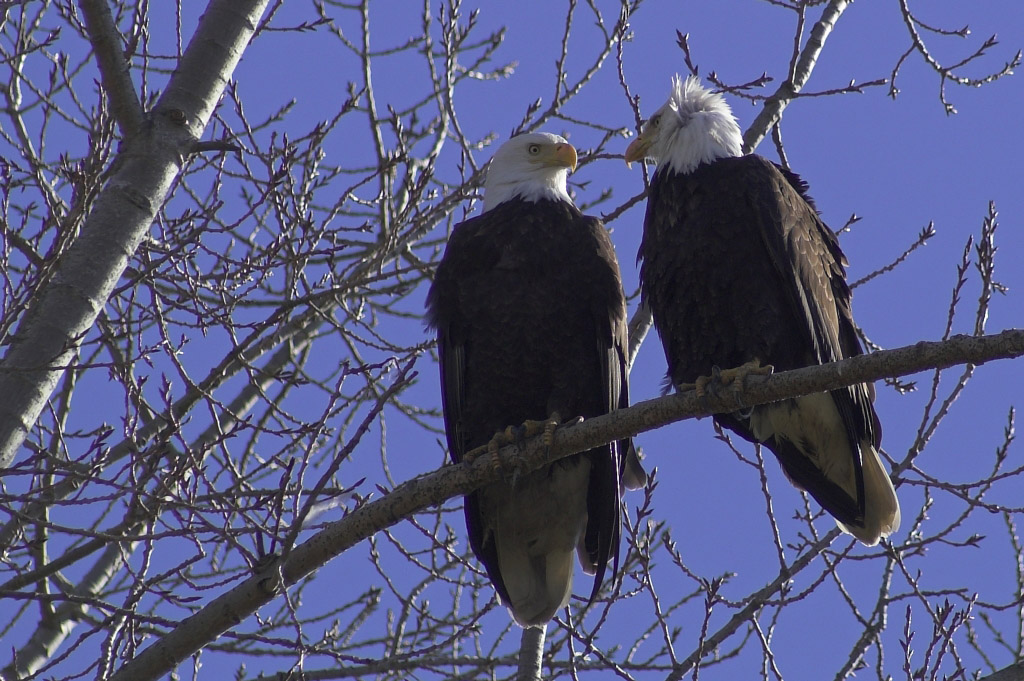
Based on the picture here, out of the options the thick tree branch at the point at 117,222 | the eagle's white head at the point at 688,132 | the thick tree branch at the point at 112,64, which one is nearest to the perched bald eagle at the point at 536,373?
the eagle's white head at the point at 688,132

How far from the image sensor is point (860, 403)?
4176 mm

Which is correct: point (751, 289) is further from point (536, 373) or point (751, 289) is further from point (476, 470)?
point (476, 470)

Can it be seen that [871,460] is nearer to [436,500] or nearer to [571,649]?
[571,649]

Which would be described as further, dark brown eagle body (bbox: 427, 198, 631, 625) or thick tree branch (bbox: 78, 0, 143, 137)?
dark brown eagle body (bbox: 427, 198, 631, 625)

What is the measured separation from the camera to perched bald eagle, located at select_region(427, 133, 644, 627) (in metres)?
4.44

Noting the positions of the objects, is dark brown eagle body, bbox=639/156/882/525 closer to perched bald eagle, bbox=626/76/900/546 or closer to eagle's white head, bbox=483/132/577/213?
perched bald eagle, bbox=626/76/900/546

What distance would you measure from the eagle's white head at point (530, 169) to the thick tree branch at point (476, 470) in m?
1.52

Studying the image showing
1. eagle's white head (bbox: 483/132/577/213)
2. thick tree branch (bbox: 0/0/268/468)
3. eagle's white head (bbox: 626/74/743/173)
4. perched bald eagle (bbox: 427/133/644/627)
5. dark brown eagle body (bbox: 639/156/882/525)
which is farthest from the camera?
eagle's white head (bbox: 483/132/577/213)

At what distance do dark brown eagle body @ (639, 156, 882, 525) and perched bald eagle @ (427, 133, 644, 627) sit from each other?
25 cm

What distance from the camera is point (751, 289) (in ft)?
13.6

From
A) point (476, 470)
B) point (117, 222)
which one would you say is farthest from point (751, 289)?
point (117, 222)

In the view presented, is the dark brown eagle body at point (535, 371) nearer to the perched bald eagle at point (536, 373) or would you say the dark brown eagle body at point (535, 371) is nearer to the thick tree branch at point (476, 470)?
the perched bald eagle at point (536, 373)

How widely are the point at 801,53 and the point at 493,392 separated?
1947 millimetres

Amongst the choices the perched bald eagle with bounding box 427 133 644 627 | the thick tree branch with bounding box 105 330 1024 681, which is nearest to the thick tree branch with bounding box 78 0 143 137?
the perched bald eagle with bounding box 427 133 644 627
